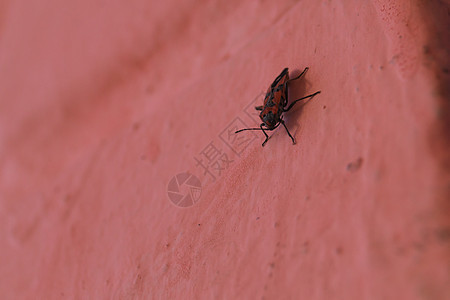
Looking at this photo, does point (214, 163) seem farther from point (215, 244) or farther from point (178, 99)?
point (178, 99)

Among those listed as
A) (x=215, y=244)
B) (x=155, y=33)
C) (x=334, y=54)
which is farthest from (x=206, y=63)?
(x=215, y=244)

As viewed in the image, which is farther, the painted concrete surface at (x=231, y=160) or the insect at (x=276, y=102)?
the insect at (x=276, y=102)

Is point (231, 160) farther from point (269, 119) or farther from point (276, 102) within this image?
point (276, 102)

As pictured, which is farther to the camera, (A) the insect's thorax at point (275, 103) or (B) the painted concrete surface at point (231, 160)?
(A) the insect's thorax at point (275, 103)

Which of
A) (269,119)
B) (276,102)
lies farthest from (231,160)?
(276,102)

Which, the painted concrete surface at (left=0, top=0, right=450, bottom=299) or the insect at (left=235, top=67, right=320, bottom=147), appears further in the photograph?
the insect at (left=235, top=67, right=320, bottom=147)
